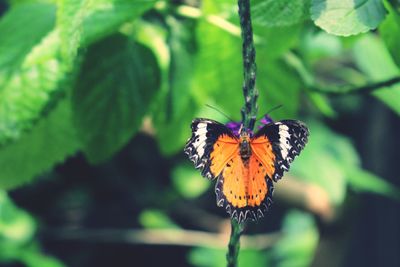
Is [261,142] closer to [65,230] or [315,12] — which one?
[315,12]

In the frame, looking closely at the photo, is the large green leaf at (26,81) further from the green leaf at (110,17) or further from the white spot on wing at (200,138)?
the white spot on wing at (200,138)

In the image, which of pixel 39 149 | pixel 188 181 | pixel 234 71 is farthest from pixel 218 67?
pixel 188 181

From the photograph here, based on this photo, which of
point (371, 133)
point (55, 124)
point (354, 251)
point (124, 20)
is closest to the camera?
point (124, 20)

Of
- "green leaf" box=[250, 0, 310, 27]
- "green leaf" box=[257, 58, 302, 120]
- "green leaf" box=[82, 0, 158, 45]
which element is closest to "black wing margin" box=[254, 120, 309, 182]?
"green leaf" box=[250, 0, 310, 27]

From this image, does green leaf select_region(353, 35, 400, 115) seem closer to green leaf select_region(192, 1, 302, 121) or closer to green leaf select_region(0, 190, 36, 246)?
green leaf select_region(192, 1, 302, 121)

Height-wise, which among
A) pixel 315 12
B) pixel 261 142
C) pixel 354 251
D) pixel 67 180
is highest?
pixel 354 251

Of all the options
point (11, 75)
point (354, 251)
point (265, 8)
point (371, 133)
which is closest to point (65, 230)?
point (371, 133)

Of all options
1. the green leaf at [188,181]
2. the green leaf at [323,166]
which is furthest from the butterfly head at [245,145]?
the green leaf at [188,181]
